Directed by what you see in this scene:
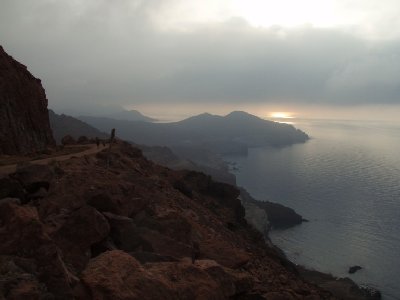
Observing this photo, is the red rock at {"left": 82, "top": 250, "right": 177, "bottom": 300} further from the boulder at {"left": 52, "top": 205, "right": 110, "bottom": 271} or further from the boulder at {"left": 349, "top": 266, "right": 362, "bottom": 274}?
the boulder at {"left": 349, "top": 266, "right": 362, "bottom": 274}

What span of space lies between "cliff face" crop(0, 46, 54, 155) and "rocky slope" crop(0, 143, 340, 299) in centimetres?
1773

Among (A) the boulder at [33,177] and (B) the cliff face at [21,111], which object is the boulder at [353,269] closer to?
(B) the cliff face at [21,111]

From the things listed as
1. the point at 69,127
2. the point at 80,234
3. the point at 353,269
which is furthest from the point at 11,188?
the point at 69,127

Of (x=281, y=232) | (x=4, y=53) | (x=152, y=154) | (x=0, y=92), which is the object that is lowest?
(x=281, y=232)

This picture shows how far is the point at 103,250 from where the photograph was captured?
12.7 meters

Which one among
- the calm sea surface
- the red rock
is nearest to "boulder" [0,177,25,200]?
the red rock

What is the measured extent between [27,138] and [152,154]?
13370 centimetres

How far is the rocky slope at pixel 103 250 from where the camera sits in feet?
30.7

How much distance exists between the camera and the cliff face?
122ft

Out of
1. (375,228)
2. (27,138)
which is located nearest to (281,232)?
(375,228)

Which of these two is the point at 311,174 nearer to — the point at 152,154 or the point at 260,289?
the point at 152,154

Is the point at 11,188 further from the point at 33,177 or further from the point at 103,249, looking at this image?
the point at 103,249

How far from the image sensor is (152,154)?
173625mm

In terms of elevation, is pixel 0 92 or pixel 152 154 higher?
pixel 0 92
